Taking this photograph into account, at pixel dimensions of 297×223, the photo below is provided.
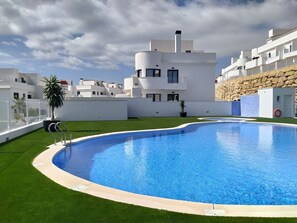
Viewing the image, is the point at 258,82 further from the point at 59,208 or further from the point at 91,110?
the point at 59,208

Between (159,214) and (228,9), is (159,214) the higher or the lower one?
the lower one

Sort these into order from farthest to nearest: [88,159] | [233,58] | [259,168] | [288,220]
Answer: [233,58], [88,159], [259,168], [288,220]

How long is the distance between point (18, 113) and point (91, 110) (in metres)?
9.75

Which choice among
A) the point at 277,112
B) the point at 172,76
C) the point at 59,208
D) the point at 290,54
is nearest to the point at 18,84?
the point at 172,76

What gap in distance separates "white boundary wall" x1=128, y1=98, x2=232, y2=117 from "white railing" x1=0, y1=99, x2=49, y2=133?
11074 millimetres

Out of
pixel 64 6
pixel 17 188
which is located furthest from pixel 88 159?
pixel 64 6

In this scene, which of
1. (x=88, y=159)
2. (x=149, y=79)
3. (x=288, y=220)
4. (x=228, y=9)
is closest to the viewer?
(x=288, y=220)

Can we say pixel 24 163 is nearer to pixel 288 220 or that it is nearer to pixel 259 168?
pixel 288 220

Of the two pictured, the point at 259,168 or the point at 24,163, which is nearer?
the point at 24,163

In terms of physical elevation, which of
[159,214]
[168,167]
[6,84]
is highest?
[6,84]

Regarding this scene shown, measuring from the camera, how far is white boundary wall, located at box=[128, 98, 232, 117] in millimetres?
27016

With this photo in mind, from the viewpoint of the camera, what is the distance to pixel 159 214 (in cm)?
347

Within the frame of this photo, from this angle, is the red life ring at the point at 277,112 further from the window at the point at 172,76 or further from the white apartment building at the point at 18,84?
the white apartment building at the point at 18,84

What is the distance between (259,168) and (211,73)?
27.3m
